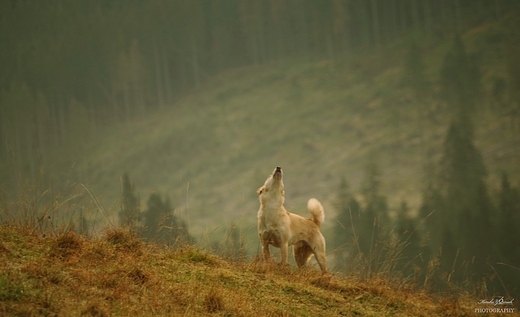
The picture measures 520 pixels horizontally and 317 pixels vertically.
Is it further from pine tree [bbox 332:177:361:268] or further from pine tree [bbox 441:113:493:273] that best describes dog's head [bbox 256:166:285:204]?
pine tree [bbox 332:177:361:268]

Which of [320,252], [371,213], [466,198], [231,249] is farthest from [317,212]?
[466,198]

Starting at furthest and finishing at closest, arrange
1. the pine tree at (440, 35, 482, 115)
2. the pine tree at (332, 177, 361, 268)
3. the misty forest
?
the pine tree at (440, 35, 482, 115) → the misty forest → the pine tree at (332, 177, 361, 268)

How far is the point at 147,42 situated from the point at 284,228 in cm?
14977

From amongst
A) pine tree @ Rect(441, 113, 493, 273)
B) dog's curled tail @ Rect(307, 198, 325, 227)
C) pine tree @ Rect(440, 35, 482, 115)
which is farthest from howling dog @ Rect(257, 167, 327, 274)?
pine tree @ Rect(440, 35, 482, 115)

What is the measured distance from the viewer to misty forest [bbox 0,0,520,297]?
93625mm

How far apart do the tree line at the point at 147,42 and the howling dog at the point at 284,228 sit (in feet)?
387

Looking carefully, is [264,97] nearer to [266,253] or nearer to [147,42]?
[147,42]

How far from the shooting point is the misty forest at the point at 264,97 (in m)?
93.6

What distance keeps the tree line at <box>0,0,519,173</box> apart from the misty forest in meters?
0.55

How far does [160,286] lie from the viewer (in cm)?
656

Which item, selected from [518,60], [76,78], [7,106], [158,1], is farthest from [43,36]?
[518,60]

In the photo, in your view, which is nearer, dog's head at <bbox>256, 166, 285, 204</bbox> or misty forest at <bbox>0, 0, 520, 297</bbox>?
dog's head at <bbox>256, 166, 285, 204</bbox>

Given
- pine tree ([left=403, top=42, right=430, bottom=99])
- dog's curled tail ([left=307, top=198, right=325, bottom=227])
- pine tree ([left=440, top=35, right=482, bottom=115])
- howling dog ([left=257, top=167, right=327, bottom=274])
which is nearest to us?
howling dog ([left=257, top=167, right=327, bottom=274])

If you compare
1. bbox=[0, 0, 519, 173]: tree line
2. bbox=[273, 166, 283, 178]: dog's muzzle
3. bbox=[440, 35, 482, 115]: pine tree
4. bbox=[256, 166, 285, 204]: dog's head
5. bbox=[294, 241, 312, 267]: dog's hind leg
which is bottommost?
bbox=[294, 241, 312, 267]: dog's hind leg
